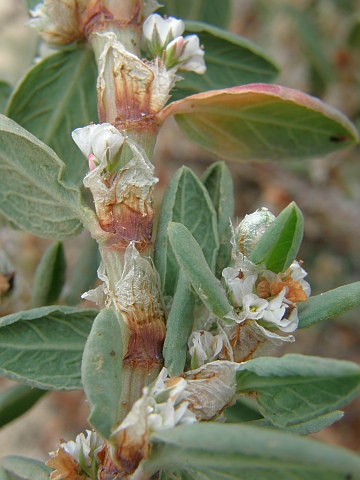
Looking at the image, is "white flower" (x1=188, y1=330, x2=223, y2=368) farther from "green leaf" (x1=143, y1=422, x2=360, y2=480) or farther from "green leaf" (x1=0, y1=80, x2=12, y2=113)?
"green leaf" (x1=0, y1=80, x2=12, y2=113)

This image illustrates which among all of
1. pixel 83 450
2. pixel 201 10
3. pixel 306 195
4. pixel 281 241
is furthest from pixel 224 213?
pixel 306 195

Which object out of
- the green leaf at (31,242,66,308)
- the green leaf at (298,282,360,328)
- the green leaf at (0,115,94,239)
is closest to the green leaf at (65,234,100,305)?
the green leaf at (31,242,66,308)

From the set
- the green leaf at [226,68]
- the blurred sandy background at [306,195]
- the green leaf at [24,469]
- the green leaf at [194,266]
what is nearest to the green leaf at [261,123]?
the green leaf at [226,68]

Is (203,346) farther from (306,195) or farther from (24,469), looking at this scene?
(306,195)

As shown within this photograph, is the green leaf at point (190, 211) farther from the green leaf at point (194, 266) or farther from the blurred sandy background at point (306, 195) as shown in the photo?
the blurred sandy background at point (306, 195)

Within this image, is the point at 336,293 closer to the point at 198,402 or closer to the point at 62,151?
the point at 198,402

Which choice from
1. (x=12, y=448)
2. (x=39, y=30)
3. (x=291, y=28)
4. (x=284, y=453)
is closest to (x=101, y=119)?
(x=39, y=30)
